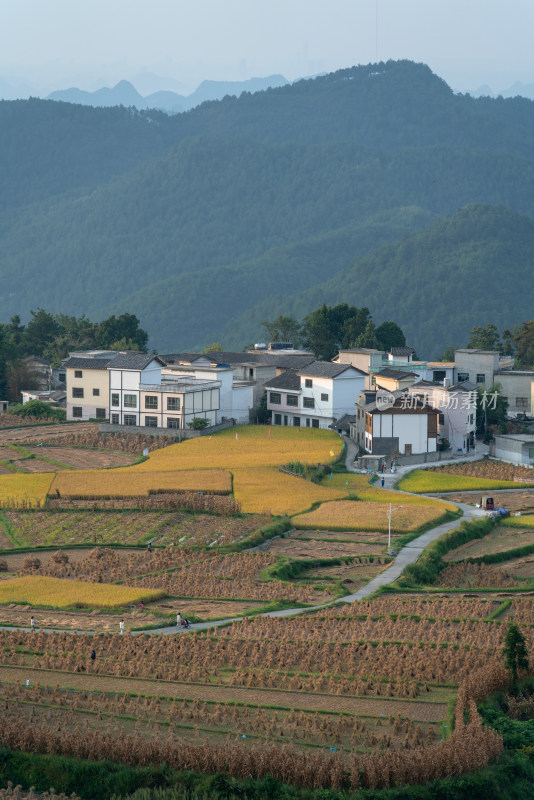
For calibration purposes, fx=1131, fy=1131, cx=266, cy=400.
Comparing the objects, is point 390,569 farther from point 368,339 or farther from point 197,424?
point 368,339

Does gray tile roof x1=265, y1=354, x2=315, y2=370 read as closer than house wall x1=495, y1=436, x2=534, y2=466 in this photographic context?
No

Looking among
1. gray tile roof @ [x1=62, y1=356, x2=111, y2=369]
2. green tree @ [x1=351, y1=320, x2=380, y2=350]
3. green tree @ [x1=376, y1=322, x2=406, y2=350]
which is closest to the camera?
gray tile roof @ [x1=62, y1=356, x2=111, y2=369]

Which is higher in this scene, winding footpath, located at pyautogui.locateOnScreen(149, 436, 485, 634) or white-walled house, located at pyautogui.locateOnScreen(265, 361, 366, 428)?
white-walled house, located at pyautogui.locateOnScreen(265, 361, 366, 428)

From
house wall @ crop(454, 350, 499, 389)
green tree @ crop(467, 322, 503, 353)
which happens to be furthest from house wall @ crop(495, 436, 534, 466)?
green tree @ crop(467, 322, 503, 353)

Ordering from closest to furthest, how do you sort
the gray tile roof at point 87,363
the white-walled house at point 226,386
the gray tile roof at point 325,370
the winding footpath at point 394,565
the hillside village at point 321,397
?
1. the winding footpath at point 394,565
2. the hillside village at point 321,397
3. the gray tile roof at point 325,370
4. the white-walled house at point 226,386
5. the gray tile roof at point 87,363

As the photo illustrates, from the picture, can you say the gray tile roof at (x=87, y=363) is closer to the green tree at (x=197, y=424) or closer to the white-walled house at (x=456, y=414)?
the green tree at (x=197, y=424)

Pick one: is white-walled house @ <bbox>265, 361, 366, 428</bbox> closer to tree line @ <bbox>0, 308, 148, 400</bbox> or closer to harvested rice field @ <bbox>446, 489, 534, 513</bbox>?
harvested rice field @ <bbox>446, 489, 534, 513</bbox>

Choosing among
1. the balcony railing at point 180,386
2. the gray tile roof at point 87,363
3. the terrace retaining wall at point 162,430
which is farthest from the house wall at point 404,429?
the gray tile roof at point 87,363
